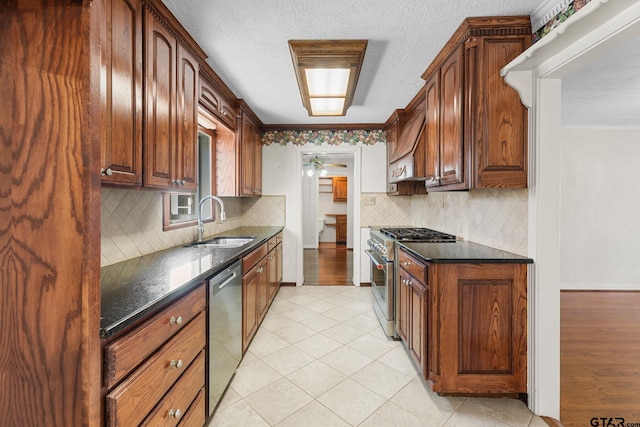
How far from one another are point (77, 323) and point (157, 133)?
1.11m

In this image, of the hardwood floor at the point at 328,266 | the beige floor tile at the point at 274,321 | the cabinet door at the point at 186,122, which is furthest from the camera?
the hardwood floor at the point at 328,266

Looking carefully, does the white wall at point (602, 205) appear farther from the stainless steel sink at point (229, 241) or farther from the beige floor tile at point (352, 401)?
the stainless steel sink at point (229, 241)

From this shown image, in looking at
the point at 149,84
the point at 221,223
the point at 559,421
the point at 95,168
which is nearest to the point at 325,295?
the point at 221,223

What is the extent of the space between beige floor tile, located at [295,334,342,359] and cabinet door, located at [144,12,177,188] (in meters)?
1.66

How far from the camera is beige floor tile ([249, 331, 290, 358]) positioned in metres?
2.32

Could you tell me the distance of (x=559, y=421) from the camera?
62.6 inches

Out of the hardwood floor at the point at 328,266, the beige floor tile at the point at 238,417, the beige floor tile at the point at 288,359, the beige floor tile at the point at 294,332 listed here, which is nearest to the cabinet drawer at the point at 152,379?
the beige floor tile at the point at 238,417

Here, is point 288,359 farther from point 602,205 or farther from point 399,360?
point 602,205

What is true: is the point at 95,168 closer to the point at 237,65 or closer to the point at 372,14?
the point at 372,14

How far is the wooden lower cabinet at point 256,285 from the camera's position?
2184mm

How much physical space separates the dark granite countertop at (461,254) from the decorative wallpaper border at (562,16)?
1309mm

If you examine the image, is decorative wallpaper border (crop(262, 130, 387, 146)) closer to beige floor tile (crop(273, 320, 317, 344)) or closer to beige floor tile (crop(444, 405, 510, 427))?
beige floor tile (crop(273, 320, 317, 344))

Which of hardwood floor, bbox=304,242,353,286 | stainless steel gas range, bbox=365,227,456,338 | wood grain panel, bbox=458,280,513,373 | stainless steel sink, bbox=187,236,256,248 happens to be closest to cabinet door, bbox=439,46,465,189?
stainless steel gas range, bbox=365,227,456,338

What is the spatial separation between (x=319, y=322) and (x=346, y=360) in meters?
0.73
